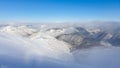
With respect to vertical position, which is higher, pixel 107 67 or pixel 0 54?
pixel 0 54

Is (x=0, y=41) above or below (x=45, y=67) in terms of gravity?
above

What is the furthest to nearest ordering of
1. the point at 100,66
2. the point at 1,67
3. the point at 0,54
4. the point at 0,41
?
the point at 100,66 → the point at 0,41 → the point at 0,54 → the point at 1,67

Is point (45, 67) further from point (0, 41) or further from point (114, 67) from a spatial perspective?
point (114, 67)

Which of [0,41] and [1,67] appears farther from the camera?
[0,41]

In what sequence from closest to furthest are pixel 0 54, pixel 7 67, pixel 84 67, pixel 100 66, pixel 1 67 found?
pixel 1 67
pixel 7 67
pixel 0 54
pixel 84 67
pixel 100 66

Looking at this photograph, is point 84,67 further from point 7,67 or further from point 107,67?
point 7,67

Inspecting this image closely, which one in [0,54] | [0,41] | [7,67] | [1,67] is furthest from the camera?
[0,41]

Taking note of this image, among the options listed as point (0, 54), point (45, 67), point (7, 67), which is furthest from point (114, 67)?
point (7, 67)

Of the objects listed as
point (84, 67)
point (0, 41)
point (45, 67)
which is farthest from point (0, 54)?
point (84, 67)

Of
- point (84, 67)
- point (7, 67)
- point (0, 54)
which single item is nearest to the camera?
point (7, 67)
